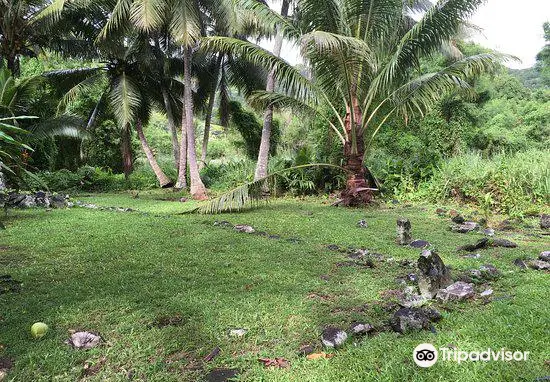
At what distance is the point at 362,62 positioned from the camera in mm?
8477

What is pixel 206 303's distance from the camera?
9.93 feet

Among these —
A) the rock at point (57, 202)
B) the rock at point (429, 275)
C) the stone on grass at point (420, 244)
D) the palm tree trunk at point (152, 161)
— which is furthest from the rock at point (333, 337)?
the palm tree trunk at point (152, 161)

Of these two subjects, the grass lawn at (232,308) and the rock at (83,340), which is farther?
the rock at (83,340)

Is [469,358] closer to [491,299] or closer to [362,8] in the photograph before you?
[491,299]

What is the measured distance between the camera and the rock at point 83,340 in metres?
2.39

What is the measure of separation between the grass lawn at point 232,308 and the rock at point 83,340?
64 mm

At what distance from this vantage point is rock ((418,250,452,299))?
2988mm

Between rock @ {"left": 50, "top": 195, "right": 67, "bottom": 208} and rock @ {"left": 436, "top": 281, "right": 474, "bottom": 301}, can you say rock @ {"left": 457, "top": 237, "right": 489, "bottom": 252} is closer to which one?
rock @ {"left": 436, "top": 281, "right": 474, "bottom": 301}

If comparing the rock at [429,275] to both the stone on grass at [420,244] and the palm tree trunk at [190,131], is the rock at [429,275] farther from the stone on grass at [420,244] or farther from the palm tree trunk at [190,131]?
the palm tree trunk at [190,131]

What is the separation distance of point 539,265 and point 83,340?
12.8ft

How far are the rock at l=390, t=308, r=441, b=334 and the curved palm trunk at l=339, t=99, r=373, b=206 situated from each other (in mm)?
6665

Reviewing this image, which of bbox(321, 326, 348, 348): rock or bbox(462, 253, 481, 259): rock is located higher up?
bbox(462, 253, 481, 259): rock

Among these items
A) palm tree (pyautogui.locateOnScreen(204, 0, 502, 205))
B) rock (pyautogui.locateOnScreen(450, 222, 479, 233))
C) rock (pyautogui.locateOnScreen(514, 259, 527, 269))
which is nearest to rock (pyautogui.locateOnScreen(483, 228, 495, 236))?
rock (pyautogui.locateOnScreen(450, 222, 479, 233))

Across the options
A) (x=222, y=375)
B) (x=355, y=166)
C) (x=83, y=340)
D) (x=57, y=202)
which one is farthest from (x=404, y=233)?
(x=57, y=202)
